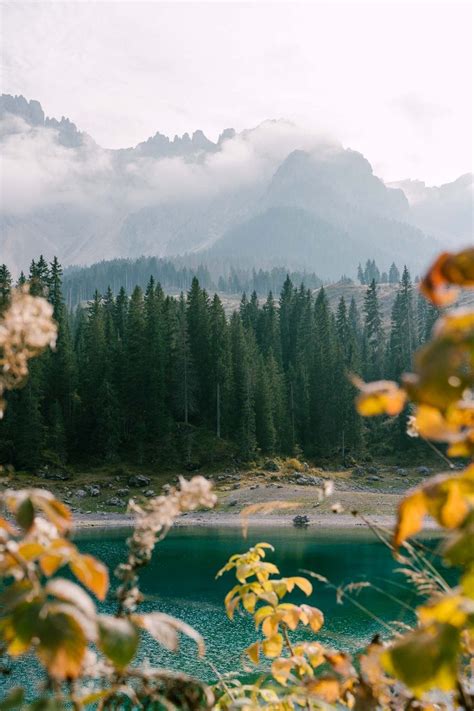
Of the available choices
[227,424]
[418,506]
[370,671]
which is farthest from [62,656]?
[227,424]

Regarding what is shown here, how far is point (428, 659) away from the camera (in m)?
0.78

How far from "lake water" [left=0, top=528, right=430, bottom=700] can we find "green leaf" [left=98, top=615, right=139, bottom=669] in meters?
10.9

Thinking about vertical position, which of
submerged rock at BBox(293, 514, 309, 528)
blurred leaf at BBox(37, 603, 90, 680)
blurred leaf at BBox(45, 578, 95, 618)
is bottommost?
submerged rock at BBox(293, 514, 309, 528)

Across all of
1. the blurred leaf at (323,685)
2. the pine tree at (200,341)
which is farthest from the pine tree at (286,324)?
the blurred leaf at (323,685)

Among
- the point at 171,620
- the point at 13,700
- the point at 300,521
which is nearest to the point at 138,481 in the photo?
the point at 300,521

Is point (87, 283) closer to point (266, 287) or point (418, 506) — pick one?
point (266, 287)

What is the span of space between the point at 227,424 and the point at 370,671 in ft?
183

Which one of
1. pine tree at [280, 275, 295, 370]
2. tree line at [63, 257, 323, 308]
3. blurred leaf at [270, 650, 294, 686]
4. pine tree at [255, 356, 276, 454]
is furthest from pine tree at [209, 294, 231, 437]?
tree line at [63, 257, 323, 308]

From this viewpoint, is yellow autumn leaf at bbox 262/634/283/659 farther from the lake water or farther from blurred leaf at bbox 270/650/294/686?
the lake water

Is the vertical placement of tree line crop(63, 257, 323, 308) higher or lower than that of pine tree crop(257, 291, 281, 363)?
higher

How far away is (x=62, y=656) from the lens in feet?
2.64

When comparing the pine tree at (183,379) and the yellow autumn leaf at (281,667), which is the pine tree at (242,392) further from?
the yellow autumn leaf at (281,667)

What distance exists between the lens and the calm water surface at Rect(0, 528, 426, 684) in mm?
17672

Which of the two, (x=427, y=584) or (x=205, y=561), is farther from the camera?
(x=205, y=561)
